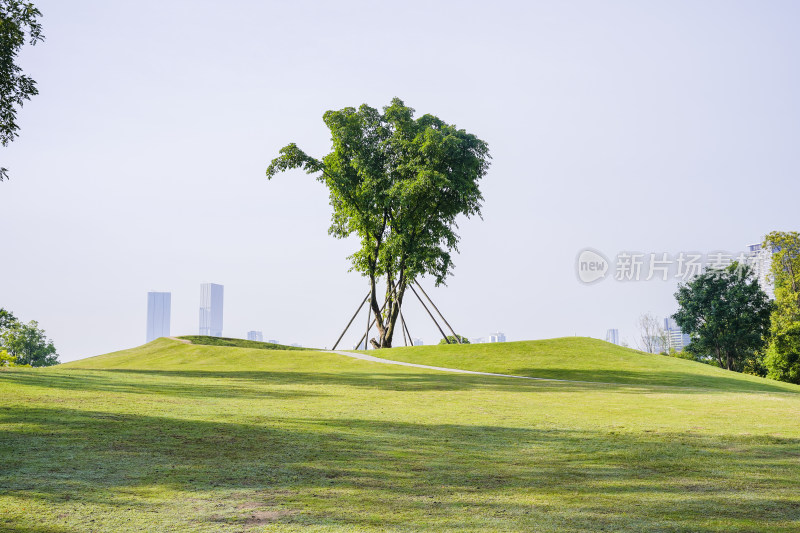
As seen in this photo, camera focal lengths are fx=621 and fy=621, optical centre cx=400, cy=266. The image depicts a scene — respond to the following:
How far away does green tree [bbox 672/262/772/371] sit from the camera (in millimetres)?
49969

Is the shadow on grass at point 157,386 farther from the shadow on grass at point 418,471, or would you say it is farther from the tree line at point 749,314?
the tree line at point 749,314

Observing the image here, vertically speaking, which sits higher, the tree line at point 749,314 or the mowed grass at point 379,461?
the tree line at point 749,314

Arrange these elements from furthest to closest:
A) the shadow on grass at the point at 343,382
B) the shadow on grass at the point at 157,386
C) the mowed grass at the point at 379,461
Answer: the shadow on grass at the point at 343,382
the shadow on grass at the point at 157,386
the mowed grass at the point at 379,461

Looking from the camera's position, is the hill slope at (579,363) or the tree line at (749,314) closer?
the hill slope at (579,363)

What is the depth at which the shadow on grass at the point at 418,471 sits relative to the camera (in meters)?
5.56

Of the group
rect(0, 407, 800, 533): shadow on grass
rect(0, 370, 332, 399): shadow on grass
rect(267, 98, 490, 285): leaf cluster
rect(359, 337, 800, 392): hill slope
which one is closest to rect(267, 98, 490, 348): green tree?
rect(267, 98, 490, 285): leaf cluster

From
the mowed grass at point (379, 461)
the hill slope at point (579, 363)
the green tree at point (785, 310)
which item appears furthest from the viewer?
the green tree at point (785, 310)

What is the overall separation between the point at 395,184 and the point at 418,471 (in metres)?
27.3

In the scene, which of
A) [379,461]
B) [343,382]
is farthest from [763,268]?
[379,461]

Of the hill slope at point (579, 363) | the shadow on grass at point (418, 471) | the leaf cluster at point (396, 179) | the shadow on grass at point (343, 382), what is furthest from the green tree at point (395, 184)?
the shadow on grass at point (418, 471)

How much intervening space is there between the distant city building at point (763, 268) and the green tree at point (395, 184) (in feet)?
92.0

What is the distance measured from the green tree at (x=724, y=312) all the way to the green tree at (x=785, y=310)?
1334 mm

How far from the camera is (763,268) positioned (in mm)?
51844

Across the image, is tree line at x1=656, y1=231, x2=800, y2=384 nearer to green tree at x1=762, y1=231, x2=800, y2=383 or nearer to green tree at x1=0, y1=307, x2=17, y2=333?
green tree at x1=762, y1=231, x2=800, y2=383
